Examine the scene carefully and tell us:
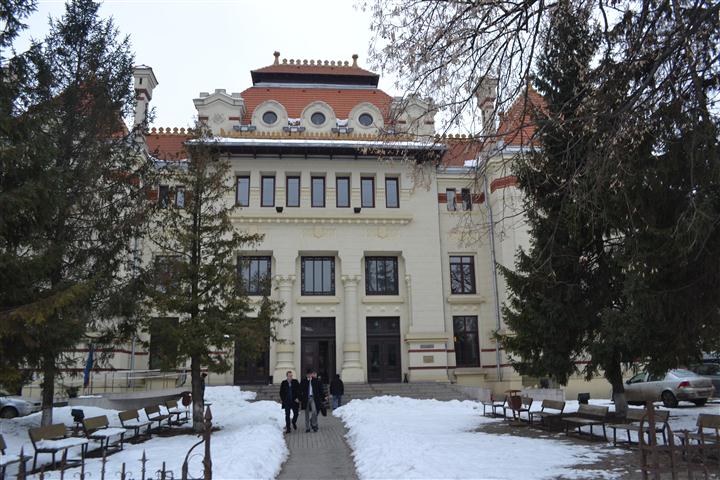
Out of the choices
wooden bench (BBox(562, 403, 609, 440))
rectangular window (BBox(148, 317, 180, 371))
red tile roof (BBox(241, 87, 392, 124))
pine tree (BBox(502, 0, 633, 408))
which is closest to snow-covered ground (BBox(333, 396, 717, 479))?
wooden bench (BBox(562, 403, 609, 440))

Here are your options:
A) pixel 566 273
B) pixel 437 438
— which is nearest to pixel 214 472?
pixel 437 438

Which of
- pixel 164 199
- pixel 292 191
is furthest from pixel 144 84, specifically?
pixel 164 199

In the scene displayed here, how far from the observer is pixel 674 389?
68.3 ft

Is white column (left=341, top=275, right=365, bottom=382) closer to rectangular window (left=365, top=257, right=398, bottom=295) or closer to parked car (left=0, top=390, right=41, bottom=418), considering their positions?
rectangular window (left=365, top=257, right=398, bottom=295)

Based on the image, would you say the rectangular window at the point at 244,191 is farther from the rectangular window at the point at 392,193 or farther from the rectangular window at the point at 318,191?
the rectangular window at the point at 392,193

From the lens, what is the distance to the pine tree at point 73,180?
10.4 metres

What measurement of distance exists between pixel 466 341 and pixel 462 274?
3805 mm

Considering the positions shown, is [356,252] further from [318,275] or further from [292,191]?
[292,191]

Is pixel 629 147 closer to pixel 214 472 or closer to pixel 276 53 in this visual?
pixel 214 472

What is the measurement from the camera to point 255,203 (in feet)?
102

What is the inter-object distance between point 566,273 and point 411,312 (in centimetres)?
1527

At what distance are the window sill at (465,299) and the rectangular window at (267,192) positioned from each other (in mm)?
11274

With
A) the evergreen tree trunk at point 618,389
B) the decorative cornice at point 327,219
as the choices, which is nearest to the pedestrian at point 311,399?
the evergreen tree trunk at point 618,389

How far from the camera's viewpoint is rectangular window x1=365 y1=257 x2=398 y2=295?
31.3 m
